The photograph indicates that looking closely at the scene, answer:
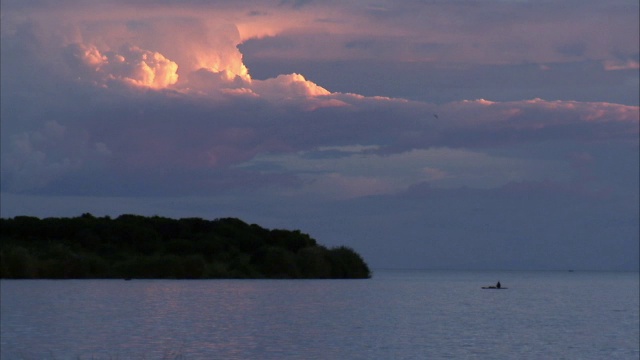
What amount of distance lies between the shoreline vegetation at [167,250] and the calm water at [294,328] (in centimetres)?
4231

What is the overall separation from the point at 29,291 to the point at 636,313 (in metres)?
63.3

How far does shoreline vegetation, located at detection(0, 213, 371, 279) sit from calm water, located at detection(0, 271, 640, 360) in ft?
139

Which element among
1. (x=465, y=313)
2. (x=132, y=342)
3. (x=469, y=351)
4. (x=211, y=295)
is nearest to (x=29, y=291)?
(x=211, y=295)

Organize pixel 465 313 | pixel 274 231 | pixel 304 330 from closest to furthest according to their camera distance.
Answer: pixel 304 330
pixel 465 313
pixel 274 231

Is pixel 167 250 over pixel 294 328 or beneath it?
over

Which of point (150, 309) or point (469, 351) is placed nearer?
point (469, 351)

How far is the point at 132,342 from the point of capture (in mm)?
55531

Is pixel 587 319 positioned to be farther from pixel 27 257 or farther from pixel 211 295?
pixel 27 257

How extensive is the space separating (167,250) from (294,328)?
96.8 metres

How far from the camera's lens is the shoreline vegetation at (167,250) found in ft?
504

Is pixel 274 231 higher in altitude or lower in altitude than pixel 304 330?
higher

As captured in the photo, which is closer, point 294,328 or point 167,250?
point 294,328

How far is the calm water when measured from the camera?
2057 inches

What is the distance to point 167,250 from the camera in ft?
534
